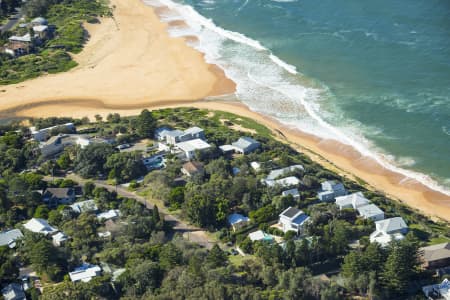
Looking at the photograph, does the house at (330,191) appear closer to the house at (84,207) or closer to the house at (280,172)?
the house at (280,172)

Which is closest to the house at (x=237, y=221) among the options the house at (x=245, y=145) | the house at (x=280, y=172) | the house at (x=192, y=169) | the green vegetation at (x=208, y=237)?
the green vegetation at (x=208, y=237)

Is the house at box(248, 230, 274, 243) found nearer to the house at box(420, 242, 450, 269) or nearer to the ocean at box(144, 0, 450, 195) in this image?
the house at box(420, 242, 450, 269)

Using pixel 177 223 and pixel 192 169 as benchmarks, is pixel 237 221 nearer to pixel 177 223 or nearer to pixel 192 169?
pixel 177 223

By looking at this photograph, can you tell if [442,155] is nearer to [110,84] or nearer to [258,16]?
[110,84]

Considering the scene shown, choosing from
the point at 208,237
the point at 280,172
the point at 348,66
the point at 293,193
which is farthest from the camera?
the point at 348,66

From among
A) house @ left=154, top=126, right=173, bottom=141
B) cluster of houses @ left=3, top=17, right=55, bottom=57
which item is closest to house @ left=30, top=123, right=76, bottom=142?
house @ left=154, top=126, right=173, bottom=141

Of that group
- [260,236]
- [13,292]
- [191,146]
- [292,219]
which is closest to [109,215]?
[13,292]

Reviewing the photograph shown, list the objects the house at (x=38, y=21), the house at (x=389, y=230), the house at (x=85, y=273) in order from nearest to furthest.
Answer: the house at (x=85, y=273)
the house at (x=389, y=230)
the house at (x=38, y=21)

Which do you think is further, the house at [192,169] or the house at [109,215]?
the house at [192,169]
